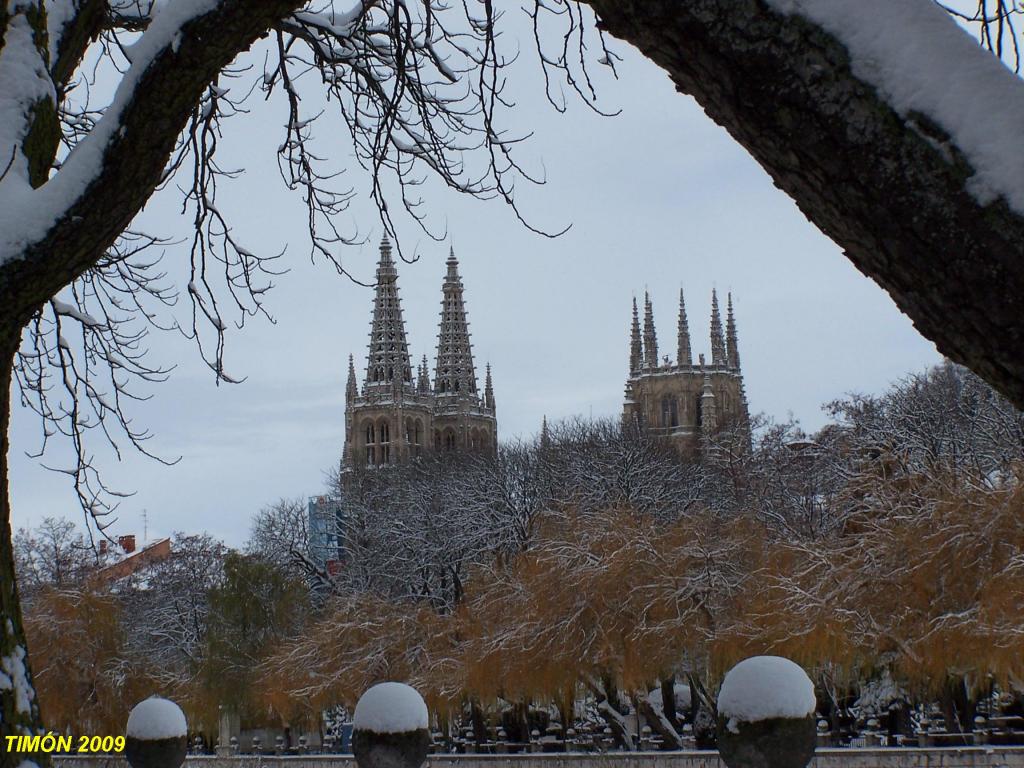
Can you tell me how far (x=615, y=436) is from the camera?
56219 millimetres

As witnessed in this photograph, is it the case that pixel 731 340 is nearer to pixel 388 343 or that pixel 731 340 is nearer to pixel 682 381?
pixel 682 381

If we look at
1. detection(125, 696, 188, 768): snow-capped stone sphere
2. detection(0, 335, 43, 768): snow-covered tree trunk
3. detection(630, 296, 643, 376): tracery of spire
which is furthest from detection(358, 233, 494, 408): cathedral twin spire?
detection(0, 335, 43, 768): snow-covered tree trunk

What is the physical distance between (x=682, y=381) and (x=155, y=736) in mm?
92362

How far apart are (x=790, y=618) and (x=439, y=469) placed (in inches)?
1416

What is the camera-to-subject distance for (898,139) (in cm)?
241

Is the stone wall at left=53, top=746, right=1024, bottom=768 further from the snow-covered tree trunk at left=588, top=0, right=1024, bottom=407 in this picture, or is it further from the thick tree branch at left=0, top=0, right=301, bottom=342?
the snow-covered tree trunk at left=588, top=0, right=1024, bottom=407

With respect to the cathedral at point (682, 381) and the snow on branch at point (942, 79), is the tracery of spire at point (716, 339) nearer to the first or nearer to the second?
the cathedral at point (682, 381)

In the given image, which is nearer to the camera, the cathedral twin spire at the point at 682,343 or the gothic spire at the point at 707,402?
the gothic spire at the point at 707,402

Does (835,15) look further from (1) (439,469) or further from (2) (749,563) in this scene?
(1) (439,469)

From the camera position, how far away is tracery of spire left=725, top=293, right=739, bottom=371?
106938 millimetres

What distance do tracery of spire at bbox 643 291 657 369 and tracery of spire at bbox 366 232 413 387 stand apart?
19.9 metres

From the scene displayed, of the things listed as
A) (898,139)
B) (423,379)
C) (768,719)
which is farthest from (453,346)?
(898,139)

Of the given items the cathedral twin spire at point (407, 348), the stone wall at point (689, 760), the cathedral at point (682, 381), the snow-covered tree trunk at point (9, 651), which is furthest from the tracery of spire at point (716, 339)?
the snow-covered tree trunk at point (9, 651)

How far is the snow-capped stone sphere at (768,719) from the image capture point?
11.4m
